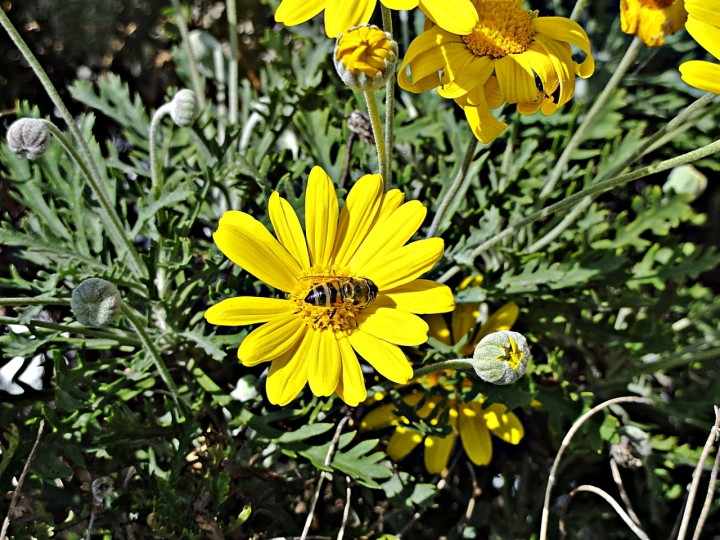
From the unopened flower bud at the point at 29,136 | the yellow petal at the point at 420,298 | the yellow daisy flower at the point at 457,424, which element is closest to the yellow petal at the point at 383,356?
the yellow petal at the point at 420,298

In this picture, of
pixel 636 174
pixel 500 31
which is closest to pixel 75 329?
pixel 500 31

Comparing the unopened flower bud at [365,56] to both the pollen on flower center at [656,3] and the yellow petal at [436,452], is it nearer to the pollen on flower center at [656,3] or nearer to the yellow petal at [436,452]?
the pollen on flower center at [656,3]

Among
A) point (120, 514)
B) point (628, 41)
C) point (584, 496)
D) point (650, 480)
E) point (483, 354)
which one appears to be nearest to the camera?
point (483, 354)

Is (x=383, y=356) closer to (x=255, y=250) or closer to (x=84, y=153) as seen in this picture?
(x=255, y=250)

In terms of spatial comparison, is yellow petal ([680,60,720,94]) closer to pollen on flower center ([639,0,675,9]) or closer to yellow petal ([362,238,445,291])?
pollen on flower center ([639,0,675,9])

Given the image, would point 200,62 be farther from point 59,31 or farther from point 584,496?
point 584,496

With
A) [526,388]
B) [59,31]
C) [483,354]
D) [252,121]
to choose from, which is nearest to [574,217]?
[526,388]

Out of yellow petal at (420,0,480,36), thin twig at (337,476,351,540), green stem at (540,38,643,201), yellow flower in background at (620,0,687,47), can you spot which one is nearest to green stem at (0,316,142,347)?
thin twig at (337,476,351,540)
